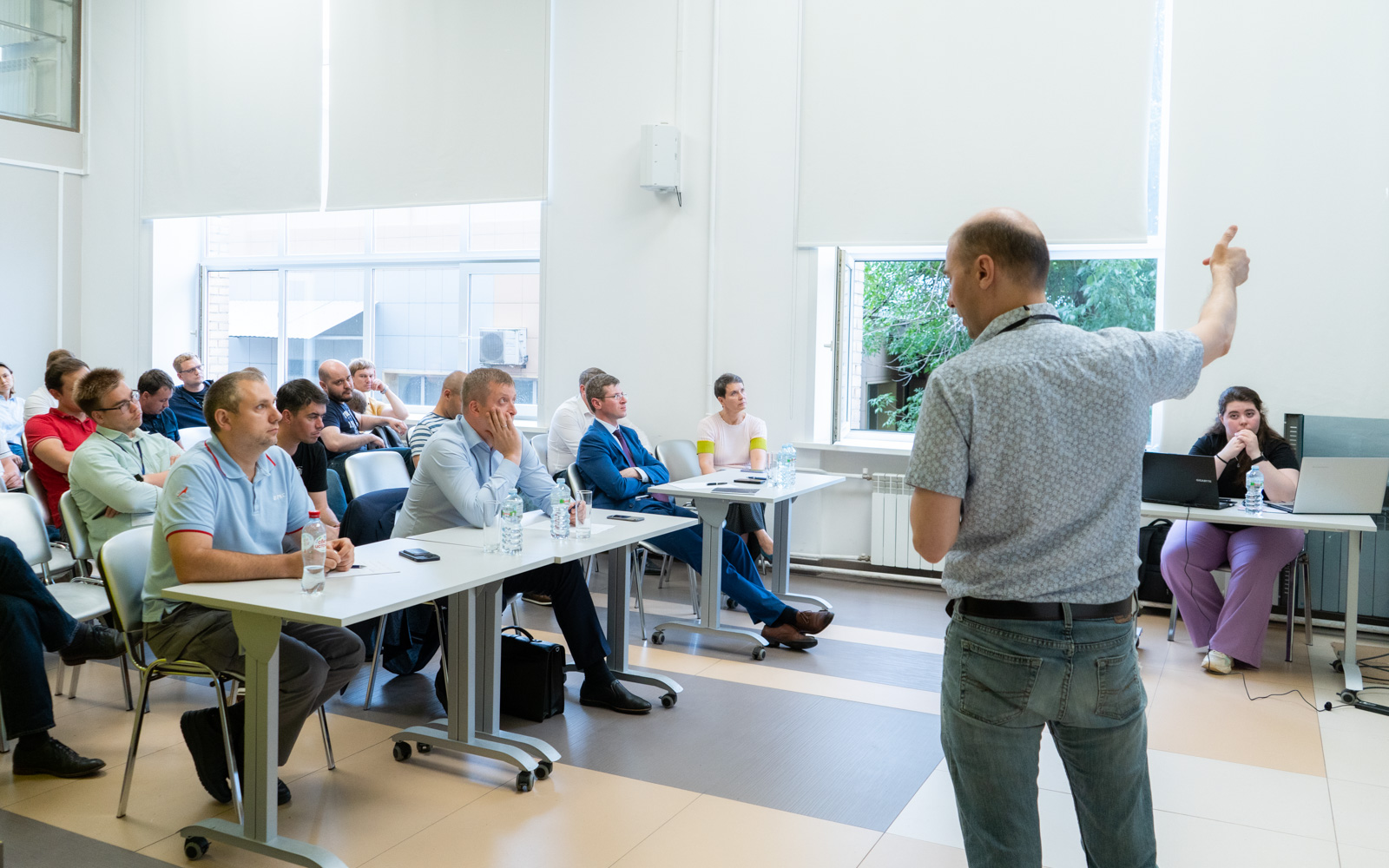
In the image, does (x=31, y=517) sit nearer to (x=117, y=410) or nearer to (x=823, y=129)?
(x=117, y=410)

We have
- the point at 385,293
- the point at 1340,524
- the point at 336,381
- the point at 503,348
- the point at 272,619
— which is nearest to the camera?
the point at 272,619

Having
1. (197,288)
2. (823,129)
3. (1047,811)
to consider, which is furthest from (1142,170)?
(197,288)

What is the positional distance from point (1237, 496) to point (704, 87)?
3929 millimetres

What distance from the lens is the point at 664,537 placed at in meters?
4.91

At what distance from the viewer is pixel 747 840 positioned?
2.74 meters

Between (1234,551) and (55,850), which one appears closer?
(55,850)

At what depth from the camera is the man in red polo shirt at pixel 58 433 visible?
173 inches

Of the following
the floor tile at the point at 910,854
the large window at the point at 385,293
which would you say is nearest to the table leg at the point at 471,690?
the floor tile at the point at 910,854

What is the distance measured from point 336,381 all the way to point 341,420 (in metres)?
0.27

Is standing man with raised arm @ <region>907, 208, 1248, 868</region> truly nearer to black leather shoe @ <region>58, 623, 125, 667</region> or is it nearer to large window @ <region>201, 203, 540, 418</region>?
black leather shoe @ <region>58, 623, 125, 667</region>

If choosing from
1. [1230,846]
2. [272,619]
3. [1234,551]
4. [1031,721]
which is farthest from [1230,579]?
[272,619]

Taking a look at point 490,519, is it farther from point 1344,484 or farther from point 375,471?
point 1344,484

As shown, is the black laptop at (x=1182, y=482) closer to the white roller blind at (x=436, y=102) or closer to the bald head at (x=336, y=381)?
→ the white roller blind at (x=436, y=102)

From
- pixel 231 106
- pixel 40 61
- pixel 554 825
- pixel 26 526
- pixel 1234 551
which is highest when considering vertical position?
pixel 40 61
